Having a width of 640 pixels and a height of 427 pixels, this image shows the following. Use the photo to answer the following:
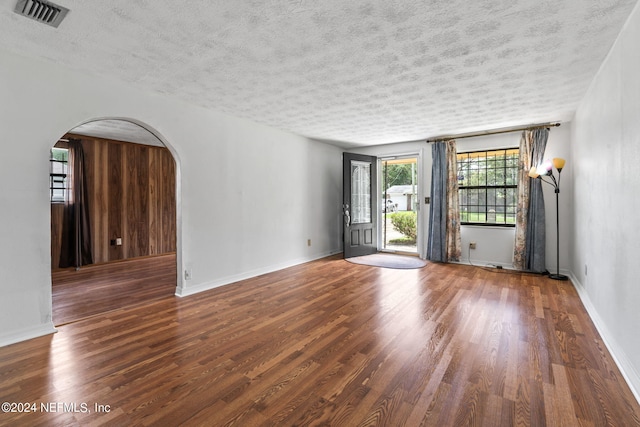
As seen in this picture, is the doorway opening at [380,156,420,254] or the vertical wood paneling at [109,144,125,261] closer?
the vertical wood paneling at [109,144,125,261]

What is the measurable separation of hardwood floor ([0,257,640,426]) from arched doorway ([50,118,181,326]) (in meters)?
1.45

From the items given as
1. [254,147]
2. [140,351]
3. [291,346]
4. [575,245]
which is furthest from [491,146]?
[140,351]

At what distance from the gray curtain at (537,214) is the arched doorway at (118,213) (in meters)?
5.33

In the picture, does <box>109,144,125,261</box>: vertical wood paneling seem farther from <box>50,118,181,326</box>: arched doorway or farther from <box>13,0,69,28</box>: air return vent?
<box>13,0,69,28</box>: air return vent

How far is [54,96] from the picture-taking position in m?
2.70

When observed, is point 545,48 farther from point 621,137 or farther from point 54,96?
point 54,96

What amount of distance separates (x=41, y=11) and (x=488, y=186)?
592 cm

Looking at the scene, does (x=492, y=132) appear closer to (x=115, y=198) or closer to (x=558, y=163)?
(x=558, y=163)

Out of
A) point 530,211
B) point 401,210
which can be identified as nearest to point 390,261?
point 530,211

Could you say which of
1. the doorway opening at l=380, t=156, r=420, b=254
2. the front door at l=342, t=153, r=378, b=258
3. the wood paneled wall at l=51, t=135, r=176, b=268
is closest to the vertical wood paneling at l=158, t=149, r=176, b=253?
the wood paneled wall at l=51, t=135, r=176, b=268

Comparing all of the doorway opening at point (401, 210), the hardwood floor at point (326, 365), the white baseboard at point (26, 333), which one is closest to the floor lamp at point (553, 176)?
the hardwood floor at point (326, 365)

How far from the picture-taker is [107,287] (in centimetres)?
415

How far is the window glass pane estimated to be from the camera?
6.21 metres

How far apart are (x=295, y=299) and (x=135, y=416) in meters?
2.07
